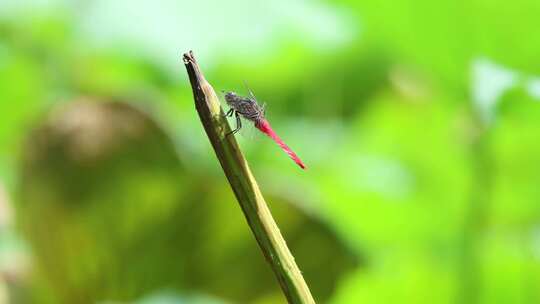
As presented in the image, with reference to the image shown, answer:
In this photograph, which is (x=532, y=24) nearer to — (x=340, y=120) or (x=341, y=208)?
(x=341, y=208)

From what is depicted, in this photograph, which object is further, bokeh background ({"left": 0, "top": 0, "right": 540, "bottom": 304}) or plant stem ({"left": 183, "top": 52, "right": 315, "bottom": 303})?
bokeh background ({"left": 0, "top": 0, "right": 540, "bottom": 304})

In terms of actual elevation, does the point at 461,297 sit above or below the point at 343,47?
below

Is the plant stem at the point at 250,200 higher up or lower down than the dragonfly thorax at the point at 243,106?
lower down

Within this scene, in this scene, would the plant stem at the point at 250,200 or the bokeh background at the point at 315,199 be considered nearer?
the plant stem at the point at 250,200

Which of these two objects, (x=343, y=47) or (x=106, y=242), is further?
(x=343, y=47)

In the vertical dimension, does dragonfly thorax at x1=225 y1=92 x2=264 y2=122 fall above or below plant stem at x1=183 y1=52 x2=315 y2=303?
above

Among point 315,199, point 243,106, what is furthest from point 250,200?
point 315,199

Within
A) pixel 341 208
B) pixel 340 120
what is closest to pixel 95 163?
pixel 341 208

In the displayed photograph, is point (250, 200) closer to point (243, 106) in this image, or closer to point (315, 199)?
point (243, 106)
